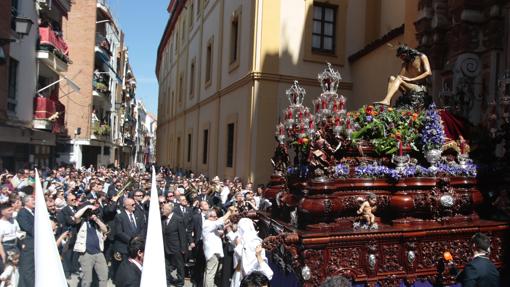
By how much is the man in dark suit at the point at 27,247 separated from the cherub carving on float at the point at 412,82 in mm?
6073

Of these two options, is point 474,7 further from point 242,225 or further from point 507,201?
point 242,225

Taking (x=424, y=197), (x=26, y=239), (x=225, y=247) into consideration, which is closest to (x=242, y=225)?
(x=225, y=247)

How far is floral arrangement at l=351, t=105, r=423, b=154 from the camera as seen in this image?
7109mm

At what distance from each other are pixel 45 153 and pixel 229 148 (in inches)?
441

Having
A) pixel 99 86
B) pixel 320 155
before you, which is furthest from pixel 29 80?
pixel 320 155

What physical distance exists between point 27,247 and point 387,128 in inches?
227

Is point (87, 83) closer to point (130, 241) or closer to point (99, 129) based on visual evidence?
point (99, 129)

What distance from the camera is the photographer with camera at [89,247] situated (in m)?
7.93

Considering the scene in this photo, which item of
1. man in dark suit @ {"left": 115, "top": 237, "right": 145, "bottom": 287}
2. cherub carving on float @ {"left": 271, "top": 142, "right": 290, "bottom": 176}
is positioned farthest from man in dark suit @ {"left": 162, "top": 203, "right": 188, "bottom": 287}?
man in dark suit @ {"left": 115, "top": 237, "right": 145, "bottom": 287}

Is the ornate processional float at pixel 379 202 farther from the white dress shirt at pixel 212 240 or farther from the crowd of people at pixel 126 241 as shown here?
the white dress shirt at pixel 212 240

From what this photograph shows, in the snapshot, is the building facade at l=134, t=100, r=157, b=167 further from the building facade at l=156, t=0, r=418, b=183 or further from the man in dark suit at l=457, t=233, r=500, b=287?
the man in dark suit at l=457, t=233, r=500, b=287

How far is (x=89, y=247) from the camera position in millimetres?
7941

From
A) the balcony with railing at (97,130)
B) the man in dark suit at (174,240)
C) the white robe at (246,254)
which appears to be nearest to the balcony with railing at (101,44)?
the balcony with railing at (97,130)

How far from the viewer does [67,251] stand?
8.84m
